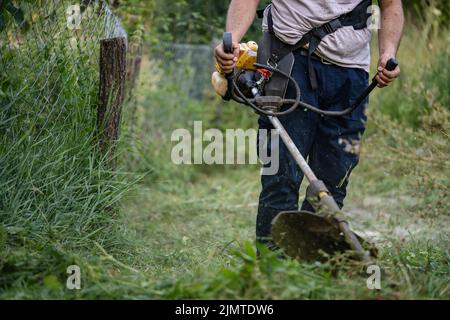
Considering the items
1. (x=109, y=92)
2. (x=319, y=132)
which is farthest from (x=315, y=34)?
(x=109, y=92)

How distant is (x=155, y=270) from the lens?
345cm

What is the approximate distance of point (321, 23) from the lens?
344 cm

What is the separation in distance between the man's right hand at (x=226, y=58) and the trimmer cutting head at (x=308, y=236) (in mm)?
756

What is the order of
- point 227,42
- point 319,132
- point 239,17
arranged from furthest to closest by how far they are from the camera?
point 319,132 → point 239,17 → point 227,42

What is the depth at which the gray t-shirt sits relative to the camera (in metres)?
3.43

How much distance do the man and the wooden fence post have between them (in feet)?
2.78

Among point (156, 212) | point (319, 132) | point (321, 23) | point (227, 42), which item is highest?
point (321, 23)

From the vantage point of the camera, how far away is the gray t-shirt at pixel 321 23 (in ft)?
11.3

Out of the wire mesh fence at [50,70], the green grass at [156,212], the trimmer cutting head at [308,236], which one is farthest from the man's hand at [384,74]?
the wire mesh fence at [50,70]

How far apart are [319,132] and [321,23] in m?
0.55

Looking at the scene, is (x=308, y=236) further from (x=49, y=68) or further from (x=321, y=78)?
(x=49, y=68)

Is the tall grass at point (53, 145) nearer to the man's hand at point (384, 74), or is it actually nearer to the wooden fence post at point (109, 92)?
the wooden fence post at point (109, 92)

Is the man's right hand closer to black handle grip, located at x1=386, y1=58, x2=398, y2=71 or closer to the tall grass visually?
black handle grip, located at x1=386, y1=58, x2=398, y2=71
